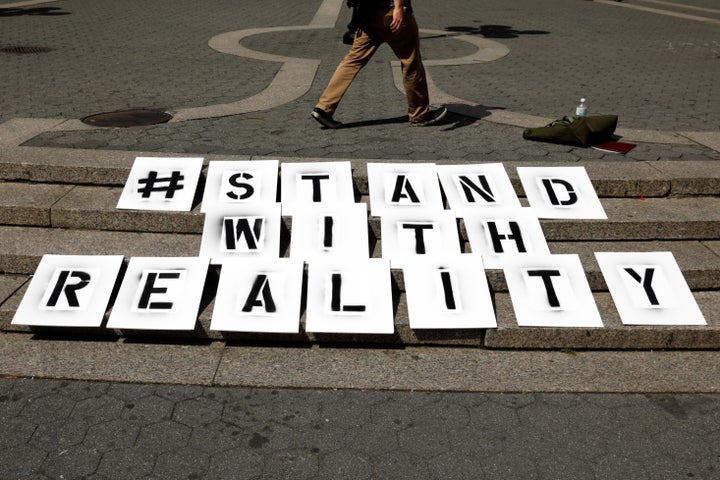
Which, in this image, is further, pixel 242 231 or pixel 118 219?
pixel 118 219

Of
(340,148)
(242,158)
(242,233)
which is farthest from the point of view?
(340,148)

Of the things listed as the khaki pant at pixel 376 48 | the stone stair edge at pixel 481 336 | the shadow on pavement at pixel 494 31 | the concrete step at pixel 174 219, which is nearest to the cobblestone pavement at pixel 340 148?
the shadow on pavement at pixel 494 31

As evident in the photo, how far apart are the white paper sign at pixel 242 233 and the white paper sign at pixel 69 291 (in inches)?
22.8

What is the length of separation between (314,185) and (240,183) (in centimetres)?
52

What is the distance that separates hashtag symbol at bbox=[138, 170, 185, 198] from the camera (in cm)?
523

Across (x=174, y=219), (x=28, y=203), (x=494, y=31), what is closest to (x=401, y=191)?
(x=174, y=219)

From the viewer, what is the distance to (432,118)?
275 inches

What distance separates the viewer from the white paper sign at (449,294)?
4363 millimetres

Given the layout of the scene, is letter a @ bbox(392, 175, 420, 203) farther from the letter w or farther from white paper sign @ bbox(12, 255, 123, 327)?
white paper sign @ bbox(12, 255, 123, 327)

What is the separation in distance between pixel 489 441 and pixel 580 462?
1.38 ft

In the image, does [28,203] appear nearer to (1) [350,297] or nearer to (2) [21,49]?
(1) [350,297]

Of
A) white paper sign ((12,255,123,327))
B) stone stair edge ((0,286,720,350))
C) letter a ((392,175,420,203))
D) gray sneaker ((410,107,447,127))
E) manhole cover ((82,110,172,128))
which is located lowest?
stone stair edge ((0,286,720,350))

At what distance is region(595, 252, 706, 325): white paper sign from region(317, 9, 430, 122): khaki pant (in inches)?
99.5

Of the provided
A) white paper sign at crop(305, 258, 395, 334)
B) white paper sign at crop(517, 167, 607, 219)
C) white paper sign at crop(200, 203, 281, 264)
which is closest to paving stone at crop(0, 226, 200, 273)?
white paper sign at crop(200, 203, 281, 264)
